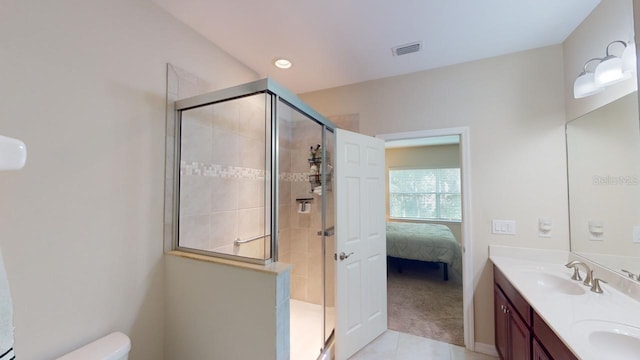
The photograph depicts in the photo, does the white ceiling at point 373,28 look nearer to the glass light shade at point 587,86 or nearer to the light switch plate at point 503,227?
the glass light shade at point 587,86

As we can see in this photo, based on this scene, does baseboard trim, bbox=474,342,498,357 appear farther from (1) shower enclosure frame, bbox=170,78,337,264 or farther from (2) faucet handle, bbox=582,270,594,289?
(1) shower enclosure frame, bbox=170,78,337,264

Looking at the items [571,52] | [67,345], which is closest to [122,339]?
[67,345]

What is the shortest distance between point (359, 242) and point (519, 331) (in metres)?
1.20

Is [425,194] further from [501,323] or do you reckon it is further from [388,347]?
[388,347]

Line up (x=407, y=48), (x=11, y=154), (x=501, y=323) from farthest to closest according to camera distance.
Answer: (x=407, y=48) → (x=501, y=323) → (x=11, y=154)

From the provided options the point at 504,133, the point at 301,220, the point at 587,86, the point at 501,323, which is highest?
the point at 587,86

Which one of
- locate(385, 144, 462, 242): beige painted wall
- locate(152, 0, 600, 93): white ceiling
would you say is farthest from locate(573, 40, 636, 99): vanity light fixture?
locate(385, 144, 462, 242): beige painted wall

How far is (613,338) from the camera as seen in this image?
1089 millimetres

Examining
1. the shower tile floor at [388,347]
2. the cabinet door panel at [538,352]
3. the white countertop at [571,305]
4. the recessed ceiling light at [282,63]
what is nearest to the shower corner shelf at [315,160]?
the recessed ceiling light at [282,63]

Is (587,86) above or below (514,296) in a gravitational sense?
above

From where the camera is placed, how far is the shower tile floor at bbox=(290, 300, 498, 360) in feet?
6.89

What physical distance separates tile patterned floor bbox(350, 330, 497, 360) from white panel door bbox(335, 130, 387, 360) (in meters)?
0.07

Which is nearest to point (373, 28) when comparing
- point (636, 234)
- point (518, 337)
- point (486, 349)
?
point (636, 234)

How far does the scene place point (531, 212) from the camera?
2.07 m
